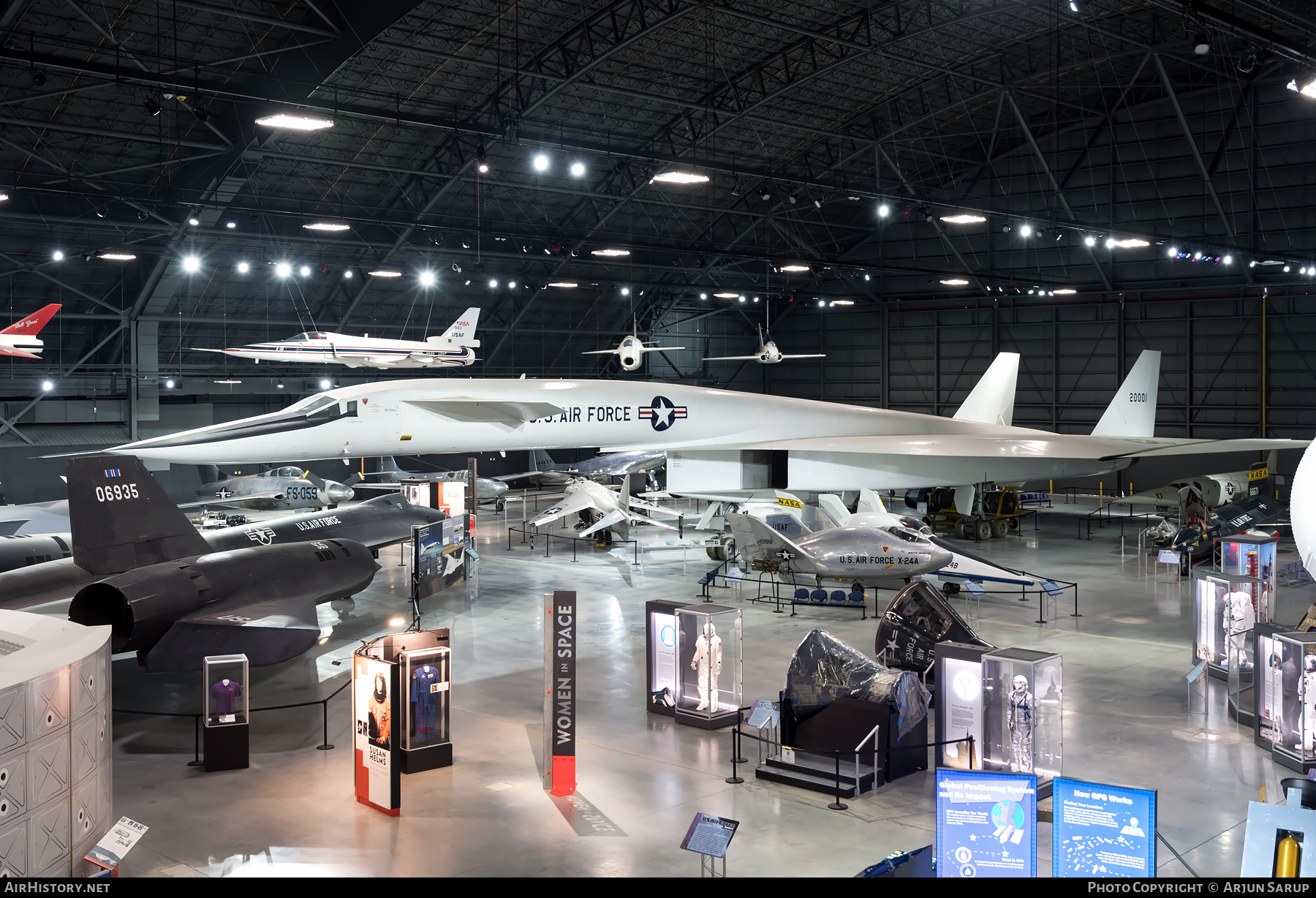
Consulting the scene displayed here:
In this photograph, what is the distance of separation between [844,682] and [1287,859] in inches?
214

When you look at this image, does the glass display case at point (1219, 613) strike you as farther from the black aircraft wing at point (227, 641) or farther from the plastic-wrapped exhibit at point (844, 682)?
the black aircraft wing at point (227, 641)

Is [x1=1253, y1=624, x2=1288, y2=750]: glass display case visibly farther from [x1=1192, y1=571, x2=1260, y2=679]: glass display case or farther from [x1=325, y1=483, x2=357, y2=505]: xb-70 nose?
[x1=325, y1=483, x2=357, y2=505]: xb-70 nose

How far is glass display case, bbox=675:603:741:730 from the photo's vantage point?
37.8ft

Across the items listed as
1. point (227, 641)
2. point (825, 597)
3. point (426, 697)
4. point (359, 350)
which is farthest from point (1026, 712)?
point (359, 350)

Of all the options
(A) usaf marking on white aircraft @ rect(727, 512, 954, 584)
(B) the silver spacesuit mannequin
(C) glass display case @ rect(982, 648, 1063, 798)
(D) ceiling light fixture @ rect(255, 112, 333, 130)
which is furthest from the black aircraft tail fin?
(B) the silver spacesuit mannequin

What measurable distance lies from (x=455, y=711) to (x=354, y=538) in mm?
7361

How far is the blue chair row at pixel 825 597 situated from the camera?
59.2 ft

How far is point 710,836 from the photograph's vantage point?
24.1 feet

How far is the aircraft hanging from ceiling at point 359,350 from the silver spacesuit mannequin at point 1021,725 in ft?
82.6

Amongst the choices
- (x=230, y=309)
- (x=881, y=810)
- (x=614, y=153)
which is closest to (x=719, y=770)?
(x=881, y=810)

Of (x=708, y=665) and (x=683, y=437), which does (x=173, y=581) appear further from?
(x=683, y=437)

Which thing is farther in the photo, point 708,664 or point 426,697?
point 708,664


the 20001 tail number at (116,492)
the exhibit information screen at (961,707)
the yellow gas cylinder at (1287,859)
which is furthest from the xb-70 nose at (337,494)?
the yellow gas cylinder at (1287,859)

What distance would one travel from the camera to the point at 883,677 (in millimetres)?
10562
